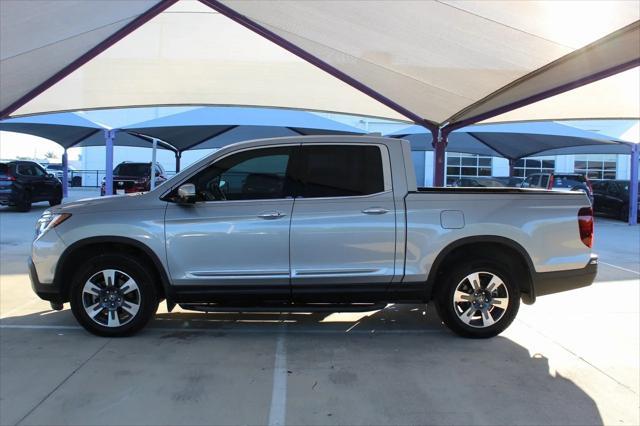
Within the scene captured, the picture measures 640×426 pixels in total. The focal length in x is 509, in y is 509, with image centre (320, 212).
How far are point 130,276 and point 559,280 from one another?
4.20m

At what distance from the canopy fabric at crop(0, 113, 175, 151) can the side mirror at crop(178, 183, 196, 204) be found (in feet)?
40.0

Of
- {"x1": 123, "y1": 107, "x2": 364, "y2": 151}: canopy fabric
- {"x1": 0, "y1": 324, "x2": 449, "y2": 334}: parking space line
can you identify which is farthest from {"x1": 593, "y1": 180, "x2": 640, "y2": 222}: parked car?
{"x1": 0, "y1": 324, "x2": 449, "y2": 334}: parking space line

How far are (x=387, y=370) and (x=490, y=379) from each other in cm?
84

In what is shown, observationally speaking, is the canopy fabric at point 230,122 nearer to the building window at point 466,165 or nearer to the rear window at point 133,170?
the rear window at point 133,170

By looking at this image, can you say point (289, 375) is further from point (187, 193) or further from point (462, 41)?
point (462, 41)

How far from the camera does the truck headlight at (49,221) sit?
4984 millimetres

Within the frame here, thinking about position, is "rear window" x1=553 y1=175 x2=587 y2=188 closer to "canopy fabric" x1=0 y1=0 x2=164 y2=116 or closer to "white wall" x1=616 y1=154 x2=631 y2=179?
"canopy fabric" x1=0 y1=0 x2=164 y2=116

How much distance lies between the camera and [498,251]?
16.7 feet

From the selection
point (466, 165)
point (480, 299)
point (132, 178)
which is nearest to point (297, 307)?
point (480, 299)

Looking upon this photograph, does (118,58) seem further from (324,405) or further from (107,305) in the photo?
(324,405)

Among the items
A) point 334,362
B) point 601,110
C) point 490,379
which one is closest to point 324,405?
point 334,362

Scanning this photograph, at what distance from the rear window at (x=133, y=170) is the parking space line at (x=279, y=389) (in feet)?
53.3

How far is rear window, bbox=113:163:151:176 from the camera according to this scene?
19.6 m

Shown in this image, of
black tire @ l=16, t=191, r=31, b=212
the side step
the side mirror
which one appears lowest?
the side step
